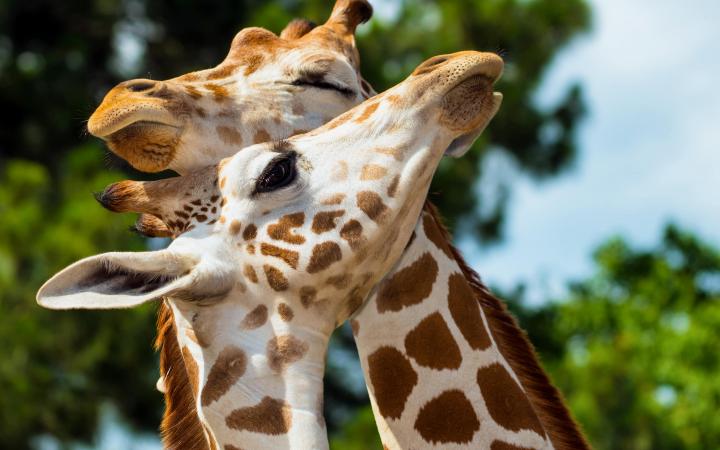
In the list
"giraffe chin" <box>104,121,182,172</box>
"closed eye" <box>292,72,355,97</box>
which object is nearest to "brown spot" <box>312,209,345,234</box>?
"giraffe chin" <box>104,121,182,172</box>

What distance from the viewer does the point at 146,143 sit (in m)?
4.19

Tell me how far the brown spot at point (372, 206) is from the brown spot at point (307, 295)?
0.26 metres

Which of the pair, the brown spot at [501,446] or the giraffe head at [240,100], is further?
the giraffe head at [240,100]

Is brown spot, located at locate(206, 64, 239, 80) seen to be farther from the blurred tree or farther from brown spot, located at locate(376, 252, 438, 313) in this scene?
the blurred tree

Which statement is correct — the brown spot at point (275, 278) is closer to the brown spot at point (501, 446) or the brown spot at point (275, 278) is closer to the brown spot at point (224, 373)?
the brown spot at point (224, 373)

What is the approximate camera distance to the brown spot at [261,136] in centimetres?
445

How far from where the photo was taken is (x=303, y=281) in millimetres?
3455

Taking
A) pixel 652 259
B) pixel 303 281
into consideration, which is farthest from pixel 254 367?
pixel 652 259

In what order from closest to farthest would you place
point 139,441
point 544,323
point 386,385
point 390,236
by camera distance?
point 390,236 → point 386,385 → point 139,441 → point 544,323

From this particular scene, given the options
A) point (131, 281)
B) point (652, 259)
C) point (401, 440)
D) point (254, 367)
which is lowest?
point (652, 259)

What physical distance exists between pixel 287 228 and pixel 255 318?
28 cm

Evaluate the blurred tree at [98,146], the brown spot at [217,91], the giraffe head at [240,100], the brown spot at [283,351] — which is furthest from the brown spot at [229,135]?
the blurred tree at [98,146]

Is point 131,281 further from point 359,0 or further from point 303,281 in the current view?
point 359,0

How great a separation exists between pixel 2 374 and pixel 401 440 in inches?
466
